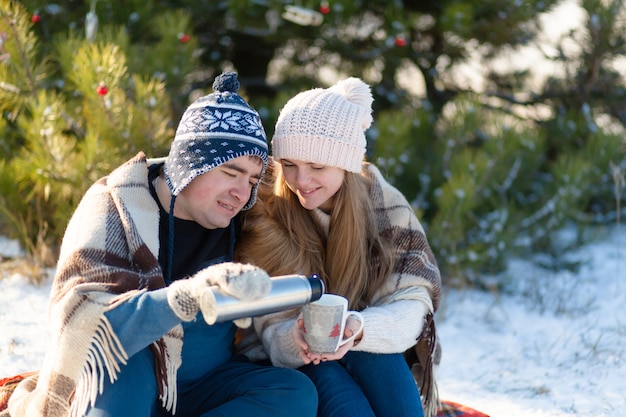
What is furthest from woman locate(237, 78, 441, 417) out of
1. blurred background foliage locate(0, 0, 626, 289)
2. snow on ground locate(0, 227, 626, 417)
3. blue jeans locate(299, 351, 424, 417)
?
blurred background foliage locate(0, 0, 626, 289)

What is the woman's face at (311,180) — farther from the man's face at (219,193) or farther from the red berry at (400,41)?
the red berry at (400,41)

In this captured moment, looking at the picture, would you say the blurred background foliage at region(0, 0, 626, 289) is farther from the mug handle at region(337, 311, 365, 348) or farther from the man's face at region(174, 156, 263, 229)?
the mug handle at region(337, 311, 365, 348)

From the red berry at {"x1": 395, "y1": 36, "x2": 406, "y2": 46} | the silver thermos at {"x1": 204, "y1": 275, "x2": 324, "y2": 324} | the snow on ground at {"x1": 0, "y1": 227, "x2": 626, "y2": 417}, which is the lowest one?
the snow on ground at {"x1": 0, "y1": 227, "x2": 626, "y2": 417}

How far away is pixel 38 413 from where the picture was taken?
6.23ft

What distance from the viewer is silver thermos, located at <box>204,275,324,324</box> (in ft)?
5.29

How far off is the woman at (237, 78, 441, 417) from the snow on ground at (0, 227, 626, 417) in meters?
0.67

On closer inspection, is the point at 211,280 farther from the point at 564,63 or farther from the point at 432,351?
the point at 564,63

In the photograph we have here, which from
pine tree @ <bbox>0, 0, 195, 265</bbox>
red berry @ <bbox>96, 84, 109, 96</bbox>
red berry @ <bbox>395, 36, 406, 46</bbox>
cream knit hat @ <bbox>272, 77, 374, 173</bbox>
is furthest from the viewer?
red berry @ <bbox>395, 36, 406, 46</bbox>

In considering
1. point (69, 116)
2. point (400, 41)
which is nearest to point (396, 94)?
point (400, 41)

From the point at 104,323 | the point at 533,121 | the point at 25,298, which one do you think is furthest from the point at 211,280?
the point at 533,121

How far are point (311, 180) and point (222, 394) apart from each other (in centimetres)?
74

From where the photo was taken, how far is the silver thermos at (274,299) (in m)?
1.61

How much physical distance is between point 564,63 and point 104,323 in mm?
3845

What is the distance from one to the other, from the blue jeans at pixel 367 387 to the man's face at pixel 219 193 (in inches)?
23.1
